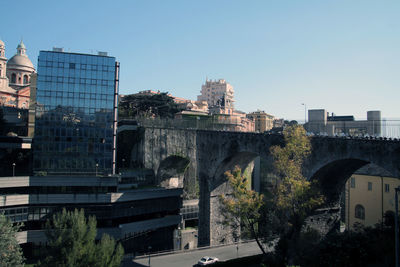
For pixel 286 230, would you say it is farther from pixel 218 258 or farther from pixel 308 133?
pixel 218 258

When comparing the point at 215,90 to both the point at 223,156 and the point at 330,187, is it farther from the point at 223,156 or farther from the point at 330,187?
the point at 330,187

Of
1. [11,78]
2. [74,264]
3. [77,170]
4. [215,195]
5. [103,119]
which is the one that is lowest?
[74,264]

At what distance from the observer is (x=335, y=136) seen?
22328 millimetres

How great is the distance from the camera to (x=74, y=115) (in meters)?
37.4

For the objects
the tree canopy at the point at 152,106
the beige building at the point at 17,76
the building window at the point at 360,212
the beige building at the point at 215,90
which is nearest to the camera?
the building window at the point at 360,212

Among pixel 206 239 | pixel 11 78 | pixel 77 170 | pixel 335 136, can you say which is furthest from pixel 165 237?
pixel 11 78

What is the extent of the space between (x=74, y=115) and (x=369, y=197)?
36.2 meters

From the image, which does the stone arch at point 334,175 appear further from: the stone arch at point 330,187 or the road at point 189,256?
the road at point 189,256

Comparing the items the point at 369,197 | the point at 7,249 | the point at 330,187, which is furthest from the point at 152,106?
the point at 330,187

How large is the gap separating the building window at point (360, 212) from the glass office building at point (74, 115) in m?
30.2

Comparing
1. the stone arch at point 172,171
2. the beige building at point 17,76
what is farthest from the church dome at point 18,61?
the stone arch at point 172,171

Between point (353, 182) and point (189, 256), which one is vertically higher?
point (353, 182)

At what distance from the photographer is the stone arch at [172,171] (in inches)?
1671

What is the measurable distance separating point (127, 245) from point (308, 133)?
81.7ft
